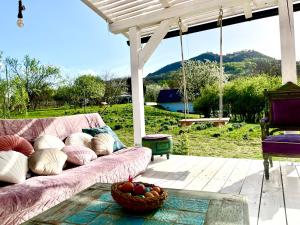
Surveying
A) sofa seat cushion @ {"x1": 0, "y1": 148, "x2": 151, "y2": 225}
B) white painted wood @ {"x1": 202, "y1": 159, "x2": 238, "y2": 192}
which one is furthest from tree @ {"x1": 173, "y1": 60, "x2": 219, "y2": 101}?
sofa seat cushion @ {"x1": 0, "y1": 148, "x2": 151, "y2": 225}

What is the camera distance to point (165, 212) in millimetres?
1437

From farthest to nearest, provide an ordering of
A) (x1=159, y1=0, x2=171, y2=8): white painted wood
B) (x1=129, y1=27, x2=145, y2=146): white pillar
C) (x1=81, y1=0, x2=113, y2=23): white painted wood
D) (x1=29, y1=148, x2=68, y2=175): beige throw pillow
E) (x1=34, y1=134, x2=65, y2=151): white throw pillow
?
(x1=129, y1=27, x2=145, y2=146): white pillar → (x1=81, y1=0, x2=113, y2=23): white painted wood → (x1=159, y1=0, x2=171, y2=8): white painted wood → (x1=34, y1=134, x2=65, y2=151): white throw pillow → (x1=29, y1=148, x2=68, y2=175): beige throw pillow

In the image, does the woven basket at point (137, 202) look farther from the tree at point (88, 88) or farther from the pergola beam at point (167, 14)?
the tree at point (88, 88)

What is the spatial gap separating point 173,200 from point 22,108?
5.28 m

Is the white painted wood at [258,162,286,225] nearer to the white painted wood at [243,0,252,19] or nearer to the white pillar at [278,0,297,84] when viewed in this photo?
the white pillar at [278,0,297,84]

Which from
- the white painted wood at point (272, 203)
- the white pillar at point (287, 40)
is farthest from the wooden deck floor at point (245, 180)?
the white pillar at point (287, 40)

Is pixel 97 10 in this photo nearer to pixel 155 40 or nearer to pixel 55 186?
pixel 155 40

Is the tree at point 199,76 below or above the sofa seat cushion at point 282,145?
above

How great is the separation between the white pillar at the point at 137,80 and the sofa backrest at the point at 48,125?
3.20 feet

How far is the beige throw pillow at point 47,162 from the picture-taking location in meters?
2.45

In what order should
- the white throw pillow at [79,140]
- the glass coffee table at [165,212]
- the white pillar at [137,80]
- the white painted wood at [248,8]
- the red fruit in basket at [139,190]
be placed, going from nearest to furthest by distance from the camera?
the glass coffee table at [165,212] → the red fruit in basket at [139,190] → the white throw pillow at [79,140] → the white painted wood at [248,8] → the white pillar at [137,80]

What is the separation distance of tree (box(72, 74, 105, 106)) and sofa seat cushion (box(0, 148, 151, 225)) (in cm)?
326

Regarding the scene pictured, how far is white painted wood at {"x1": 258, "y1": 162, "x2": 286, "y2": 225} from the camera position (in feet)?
7.04

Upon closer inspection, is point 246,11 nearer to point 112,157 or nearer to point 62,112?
point 112,157
